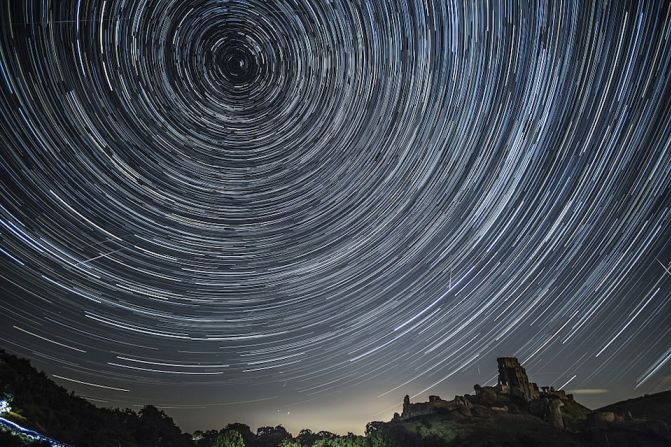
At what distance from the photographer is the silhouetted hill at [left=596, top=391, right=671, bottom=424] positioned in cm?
6092

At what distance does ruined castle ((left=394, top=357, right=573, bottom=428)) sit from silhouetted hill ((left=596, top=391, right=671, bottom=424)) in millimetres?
9290

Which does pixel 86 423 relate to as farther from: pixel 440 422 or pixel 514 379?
pixel 514 379

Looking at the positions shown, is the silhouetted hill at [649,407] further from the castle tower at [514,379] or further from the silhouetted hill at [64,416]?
the silhouetted hill at [64,416]

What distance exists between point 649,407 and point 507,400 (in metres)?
23.3

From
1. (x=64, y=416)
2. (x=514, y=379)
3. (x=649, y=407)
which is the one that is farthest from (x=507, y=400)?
(x=64, y=416)

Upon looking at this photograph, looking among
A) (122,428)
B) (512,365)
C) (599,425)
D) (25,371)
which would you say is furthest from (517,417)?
(25,371)

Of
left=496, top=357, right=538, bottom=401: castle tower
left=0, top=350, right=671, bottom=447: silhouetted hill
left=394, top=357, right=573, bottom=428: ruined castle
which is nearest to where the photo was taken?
left=0, top=350, right=671, bottom=447: silhouetted hill

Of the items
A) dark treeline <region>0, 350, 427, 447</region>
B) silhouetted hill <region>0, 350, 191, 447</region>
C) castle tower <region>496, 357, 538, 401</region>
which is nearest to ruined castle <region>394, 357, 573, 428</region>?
castle tower <region>496, 357, 538, 401</region>

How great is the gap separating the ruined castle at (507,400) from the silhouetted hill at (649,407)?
30.5ft

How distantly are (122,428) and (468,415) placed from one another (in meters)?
43.7

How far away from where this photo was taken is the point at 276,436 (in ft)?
270

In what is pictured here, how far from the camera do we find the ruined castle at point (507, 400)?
185 feet

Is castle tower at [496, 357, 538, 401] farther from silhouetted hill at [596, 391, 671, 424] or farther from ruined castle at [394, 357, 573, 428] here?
silhouetted hill at [596, 391, 671, 424]

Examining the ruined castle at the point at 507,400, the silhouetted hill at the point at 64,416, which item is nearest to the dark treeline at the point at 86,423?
the silhouetted hill at the point at 64,416
